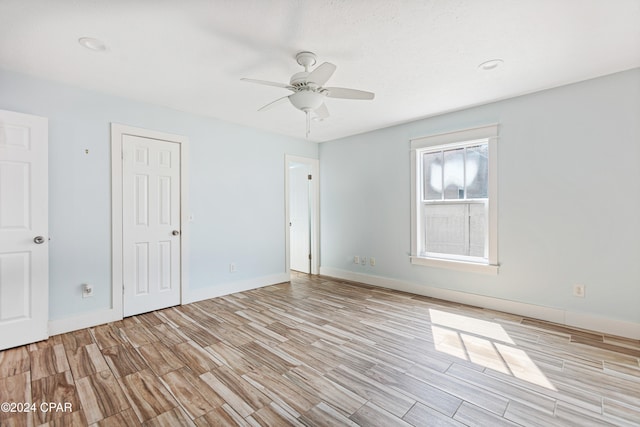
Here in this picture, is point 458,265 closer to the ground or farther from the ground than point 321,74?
closer to the ground

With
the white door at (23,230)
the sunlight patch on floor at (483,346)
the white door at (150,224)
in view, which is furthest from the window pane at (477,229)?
the white door at (23,230)

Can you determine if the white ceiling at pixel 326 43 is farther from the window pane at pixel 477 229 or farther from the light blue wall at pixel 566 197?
the window pane at pixel 477 229

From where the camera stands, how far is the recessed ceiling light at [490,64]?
255cm

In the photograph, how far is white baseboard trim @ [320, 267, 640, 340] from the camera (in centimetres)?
279

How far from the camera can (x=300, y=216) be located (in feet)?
19.2

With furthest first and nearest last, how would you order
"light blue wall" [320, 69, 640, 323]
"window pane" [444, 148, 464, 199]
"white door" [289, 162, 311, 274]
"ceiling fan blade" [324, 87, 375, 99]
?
"white door" [289, 162, 311, 274], "window pane" [444, 148, 464, 199], "light blue wall" [320, 69, 640, 323], "ceiling fan blade" [324, 87, 375, 99]

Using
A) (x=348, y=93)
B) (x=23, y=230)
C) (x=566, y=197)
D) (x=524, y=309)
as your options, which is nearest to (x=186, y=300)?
(x=23, y=230)

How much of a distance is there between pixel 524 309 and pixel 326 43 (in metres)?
3.48

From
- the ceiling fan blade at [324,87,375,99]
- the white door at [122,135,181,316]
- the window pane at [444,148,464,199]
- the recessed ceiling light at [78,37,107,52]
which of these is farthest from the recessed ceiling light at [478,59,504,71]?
the white door at [122,135,181,316]

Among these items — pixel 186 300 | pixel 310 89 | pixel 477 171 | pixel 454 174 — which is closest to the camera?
pixel 310 89

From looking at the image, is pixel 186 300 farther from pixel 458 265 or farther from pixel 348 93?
pixel 458 265

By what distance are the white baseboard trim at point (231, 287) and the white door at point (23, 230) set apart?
1458mm

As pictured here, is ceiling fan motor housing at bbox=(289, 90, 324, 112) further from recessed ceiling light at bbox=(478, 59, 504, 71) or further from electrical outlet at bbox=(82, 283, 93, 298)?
electrical outlet at bbox=(82, 283, 93, 298)

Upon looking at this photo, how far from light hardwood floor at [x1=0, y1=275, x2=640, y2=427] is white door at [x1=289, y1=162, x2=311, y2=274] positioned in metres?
2.41
